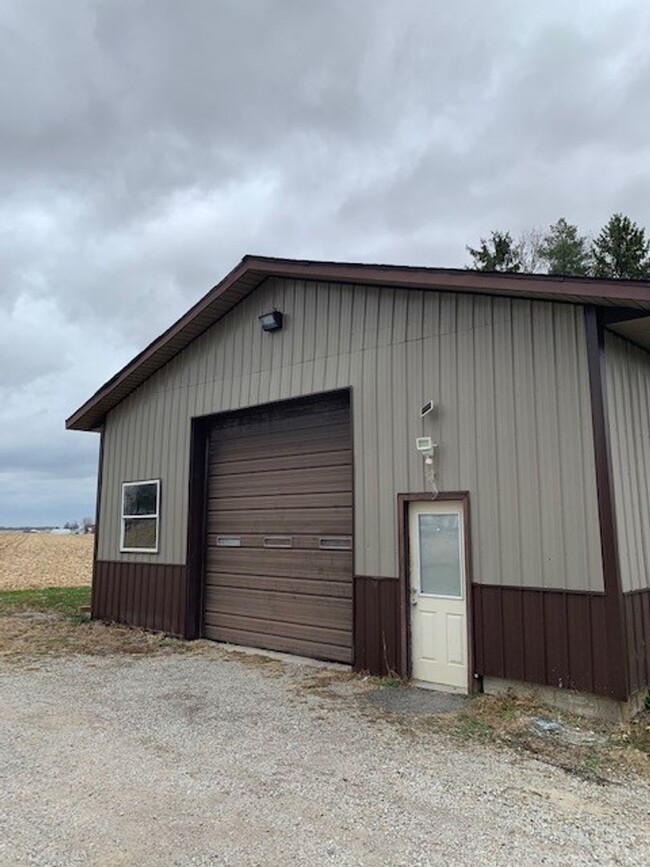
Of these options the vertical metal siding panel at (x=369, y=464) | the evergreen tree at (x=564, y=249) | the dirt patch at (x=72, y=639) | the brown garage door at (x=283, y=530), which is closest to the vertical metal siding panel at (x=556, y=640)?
the vertical metal siding panel at (x=369, y=464)

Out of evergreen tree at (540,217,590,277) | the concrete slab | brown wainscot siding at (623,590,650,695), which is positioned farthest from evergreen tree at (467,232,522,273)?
the concrete slab

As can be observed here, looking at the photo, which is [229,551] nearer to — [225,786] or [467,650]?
[467,650]

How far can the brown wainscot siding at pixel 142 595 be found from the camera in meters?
9.53

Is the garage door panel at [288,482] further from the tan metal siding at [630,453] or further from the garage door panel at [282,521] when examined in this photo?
the tan metal siding at [630,453]

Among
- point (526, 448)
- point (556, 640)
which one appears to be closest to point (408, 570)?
point (556, 640)

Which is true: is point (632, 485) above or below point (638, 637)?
above

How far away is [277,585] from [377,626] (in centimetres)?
200

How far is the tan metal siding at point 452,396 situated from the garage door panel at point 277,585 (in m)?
0.65

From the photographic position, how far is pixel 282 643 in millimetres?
8406

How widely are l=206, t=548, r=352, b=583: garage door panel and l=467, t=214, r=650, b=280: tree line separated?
15777 millimetres

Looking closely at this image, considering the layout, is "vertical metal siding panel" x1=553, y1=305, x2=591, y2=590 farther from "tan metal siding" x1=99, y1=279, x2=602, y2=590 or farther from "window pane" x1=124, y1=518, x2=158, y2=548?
"window pane" x1=124, y1=518, x2=158, y2=548

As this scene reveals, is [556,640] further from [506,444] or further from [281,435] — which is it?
[281,435]

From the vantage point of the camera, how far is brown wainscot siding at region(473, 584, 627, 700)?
5.49m

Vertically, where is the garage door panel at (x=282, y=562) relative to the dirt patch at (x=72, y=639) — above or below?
above
